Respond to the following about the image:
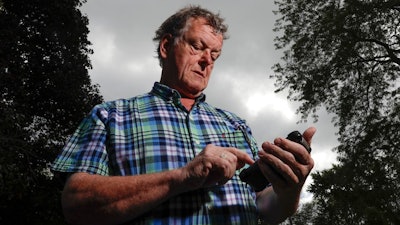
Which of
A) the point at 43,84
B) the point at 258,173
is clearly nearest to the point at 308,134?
the point at 258,173

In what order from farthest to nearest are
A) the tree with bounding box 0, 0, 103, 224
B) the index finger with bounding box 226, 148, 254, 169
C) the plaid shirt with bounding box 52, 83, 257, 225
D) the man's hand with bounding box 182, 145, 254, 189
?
1. the tree with bounding box 0, 0, 103, 224
2. the plaid shirt with bounding box 52, 83, 257, 225
3. the index finger with bounding box 226, 148, 254, 169
4. the man's hand with bounding box 182, 145, 254, 189

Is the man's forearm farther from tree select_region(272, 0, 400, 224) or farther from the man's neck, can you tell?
tree select_region(272, 0, 400, 224)

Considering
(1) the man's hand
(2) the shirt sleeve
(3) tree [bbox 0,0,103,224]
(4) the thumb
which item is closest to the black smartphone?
(4) the thumb


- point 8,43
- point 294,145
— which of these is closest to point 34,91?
point 8,43

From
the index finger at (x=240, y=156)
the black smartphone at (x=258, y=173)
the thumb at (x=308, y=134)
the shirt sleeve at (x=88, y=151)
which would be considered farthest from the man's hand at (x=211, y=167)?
the shirt sleeve at (x=88, y=151)

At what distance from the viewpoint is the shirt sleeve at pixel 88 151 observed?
170 cm

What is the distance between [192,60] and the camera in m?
2.35

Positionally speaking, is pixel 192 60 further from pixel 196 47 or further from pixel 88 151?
pixel 88 151

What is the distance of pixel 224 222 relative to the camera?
172 cm

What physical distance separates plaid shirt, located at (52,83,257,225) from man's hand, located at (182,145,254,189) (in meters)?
0.24

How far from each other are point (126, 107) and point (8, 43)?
12.8 m

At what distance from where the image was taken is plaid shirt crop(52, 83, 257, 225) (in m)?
1.69

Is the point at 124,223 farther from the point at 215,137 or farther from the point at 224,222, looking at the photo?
the point at 215,137

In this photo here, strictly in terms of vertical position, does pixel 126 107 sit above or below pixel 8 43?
below
